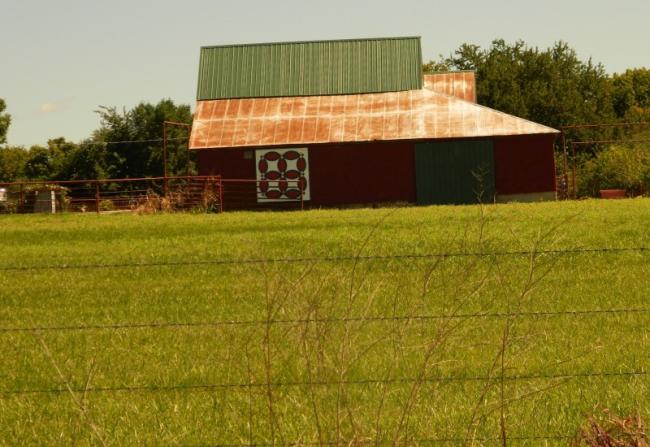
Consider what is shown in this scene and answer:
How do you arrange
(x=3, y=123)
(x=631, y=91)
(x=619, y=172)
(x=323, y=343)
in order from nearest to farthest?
(x=323, y=343) < (x=619, y=172) < (x=3, y=123) < (x=631, y=91)

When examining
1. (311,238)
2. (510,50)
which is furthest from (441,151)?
(510,50)

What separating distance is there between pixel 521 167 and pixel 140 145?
30.6 m

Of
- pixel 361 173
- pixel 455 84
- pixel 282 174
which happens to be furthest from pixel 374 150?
pixel 455 84

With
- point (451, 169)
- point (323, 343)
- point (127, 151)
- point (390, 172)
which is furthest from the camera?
point (127, 151)

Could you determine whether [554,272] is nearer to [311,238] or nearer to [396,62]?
[311,238]

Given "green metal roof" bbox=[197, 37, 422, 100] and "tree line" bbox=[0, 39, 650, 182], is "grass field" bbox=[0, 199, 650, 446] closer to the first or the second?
"green metal roof" bbox=[197, 37, 422, 100]

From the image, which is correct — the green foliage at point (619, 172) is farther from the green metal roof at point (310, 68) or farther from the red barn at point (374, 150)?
the green metal roof at point (310, 68)

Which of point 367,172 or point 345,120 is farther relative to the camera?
point 345,120

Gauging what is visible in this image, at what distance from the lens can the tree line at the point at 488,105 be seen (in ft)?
196

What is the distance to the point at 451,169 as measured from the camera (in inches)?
1393

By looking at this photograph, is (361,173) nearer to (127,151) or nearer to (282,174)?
(282,174)

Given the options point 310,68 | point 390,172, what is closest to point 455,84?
point 310,68

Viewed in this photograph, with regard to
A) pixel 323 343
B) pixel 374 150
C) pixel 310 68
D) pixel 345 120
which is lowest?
pixel 323 343

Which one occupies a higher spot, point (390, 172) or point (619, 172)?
point (390, 172)
